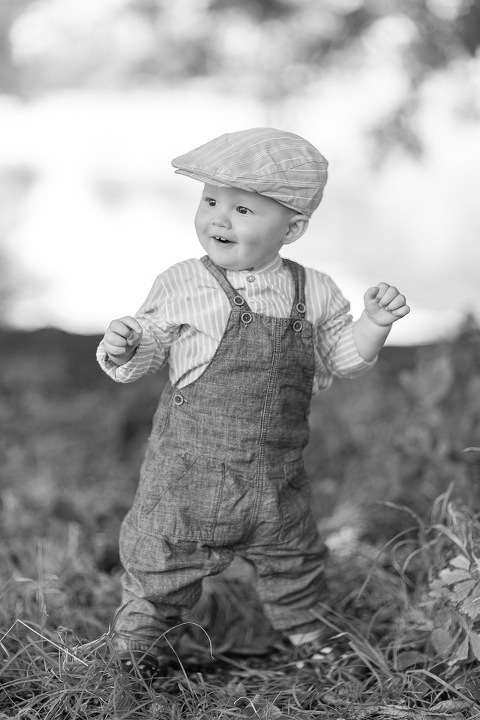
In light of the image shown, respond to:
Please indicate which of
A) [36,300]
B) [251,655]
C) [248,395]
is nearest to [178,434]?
[248,395]

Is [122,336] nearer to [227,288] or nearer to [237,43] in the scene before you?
[227,288]

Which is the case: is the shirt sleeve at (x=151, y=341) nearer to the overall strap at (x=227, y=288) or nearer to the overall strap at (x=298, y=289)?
the overall strap at (x=227, y=288)

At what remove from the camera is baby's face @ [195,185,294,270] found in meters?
1.98

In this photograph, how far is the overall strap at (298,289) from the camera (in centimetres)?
206

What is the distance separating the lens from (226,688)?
6.71 ft

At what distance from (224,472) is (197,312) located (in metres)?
0.38

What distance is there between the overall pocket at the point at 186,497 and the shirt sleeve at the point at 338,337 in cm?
39

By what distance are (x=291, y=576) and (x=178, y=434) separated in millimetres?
509

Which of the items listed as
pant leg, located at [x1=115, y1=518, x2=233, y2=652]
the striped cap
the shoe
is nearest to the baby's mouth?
the striped cap

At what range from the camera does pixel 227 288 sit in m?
2.01

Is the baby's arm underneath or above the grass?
above

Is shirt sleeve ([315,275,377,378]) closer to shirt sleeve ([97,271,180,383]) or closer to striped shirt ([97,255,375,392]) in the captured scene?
striped shirt ([97,255,375,392])

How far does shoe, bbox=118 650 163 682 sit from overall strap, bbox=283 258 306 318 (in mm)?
863

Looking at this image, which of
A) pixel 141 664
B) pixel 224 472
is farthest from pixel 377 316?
pixel 141 664
